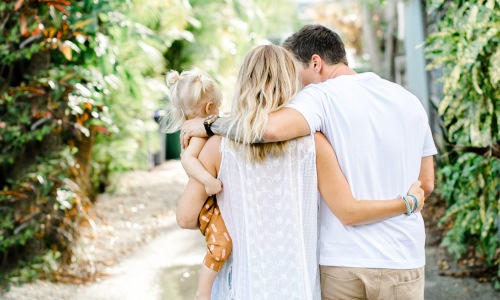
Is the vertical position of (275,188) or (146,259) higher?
(275,188)

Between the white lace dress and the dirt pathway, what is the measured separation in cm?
334

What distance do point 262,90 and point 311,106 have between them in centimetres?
19

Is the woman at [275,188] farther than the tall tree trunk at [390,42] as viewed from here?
No

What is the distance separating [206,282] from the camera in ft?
9.84

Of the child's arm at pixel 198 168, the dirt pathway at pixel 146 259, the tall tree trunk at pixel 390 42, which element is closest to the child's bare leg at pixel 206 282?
the child's arm at pixel 198 168

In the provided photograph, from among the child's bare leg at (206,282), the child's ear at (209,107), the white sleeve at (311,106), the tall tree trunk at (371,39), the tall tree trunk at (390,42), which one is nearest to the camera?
the white sleeve at (311,106)

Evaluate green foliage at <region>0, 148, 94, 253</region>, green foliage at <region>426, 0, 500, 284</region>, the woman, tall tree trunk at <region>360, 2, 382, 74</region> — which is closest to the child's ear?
the woman

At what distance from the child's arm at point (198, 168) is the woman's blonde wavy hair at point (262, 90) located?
8.1 inches

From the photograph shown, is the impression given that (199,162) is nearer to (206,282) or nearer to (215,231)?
(215,231)

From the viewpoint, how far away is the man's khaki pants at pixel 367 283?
266 cm

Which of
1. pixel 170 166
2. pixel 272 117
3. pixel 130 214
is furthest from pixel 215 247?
pixel 170 166

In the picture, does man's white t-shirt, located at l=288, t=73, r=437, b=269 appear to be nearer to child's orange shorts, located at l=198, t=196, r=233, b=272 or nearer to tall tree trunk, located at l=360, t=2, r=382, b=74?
child's orange shorts, located at l=198, t=196, r=233, b=272

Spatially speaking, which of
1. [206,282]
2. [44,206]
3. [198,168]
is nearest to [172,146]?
[44,206]

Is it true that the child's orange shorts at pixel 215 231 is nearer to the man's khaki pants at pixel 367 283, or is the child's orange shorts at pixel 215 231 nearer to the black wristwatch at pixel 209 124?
the black wristwatch at pixel 209 124
